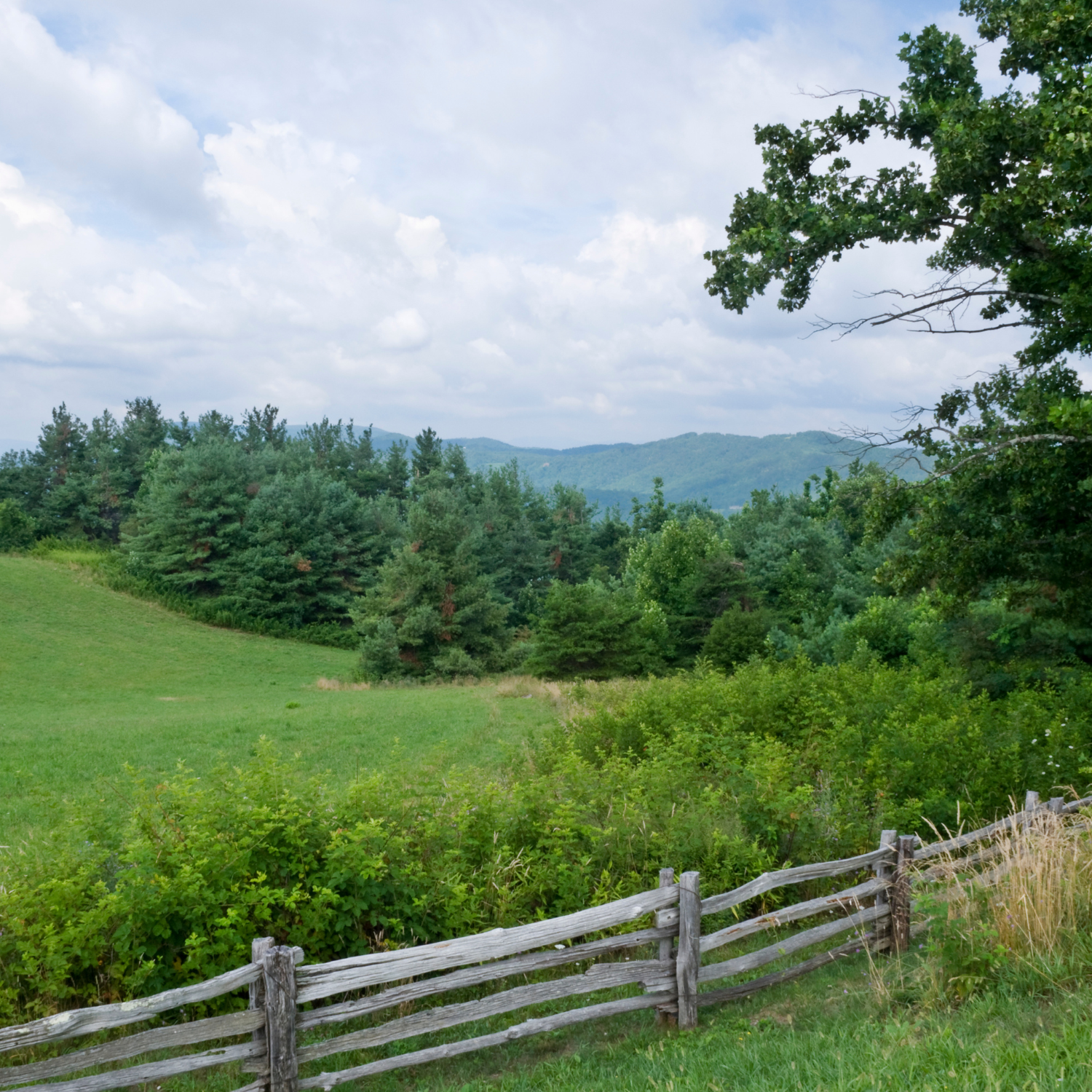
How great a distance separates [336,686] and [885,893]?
106 feet

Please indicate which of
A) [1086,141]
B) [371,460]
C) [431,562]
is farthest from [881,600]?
[371,460]

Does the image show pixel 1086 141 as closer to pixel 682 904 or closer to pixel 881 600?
pixel 682 904

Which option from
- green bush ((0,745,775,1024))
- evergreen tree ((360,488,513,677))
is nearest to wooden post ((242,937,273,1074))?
green bush ((0,745,775,1024))

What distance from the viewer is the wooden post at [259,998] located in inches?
186

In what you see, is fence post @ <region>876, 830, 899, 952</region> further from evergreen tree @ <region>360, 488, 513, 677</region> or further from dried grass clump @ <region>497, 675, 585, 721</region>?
evergreen tree @ <region>360, 488, 513, 677</region>

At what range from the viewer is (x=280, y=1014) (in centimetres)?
471

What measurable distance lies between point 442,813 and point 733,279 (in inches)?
412

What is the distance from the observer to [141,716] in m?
24.7

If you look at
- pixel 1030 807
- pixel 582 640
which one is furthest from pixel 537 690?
pixel 1030 807

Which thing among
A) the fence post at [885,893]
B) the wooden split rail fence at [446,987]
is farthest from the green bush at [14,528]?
the fence post at [885,893]

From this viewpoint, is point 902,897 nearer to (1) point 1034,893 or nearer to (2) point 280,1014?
(1) point 1034,893

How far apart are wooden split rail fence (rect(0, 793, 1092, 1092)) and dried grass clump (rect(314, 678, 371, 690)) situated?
3097cm

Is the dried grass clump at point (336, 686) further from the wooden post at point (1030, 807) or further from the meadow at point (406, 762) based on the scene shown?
the wooden post at point (1030, 807)

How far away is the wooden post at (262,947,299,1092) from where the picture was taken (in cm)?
469
